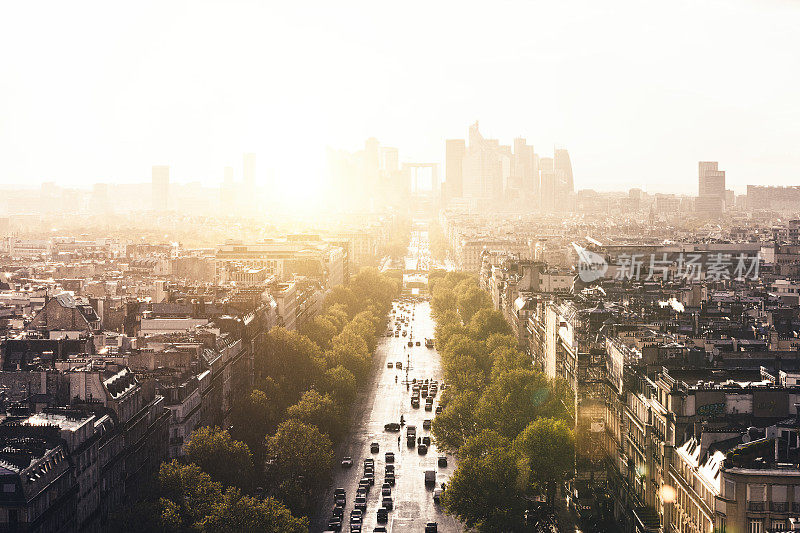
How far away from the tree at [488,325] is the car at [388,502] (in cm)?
4396

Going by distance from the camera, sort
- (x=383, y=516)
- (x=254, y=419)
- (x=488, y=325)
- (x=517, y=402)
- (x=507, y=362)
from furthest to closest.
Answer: (x=488, y=325)
(x=507, y=362)
(x=517, y=402)
(x=254, y=419)
(x=383, y=516)

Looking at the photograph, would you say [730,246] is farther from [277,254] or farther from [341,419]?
[341,419]

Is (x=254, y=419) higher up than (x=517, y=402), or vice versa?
(x=517, y=402)

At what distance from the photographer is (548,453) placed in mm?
57969

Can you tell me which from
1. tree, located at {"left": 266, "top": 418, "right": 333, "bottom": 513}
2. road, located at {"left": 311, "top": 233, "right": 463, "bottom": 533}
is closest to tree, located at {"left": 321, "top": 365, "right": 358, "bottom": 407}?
Answer: road, located at {"left": 311, "top": 233, "right": 463, "bottom": 533}

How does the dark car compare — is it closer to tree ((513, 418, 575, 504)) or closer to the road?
the road

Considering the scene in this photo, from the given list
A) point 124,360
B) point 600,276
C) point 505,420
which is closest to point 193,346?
point 124,360

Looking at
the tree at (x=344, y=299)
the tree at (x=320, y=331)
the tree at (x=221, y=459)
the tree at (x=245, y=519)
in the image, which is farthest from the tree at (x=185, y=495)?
the tree at (x=344, y=299)

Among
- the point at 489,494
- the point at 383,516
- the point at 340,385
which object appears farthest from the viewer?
the point at 340,385

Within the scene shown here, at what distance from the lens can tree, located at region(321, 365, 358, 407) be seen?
77.8 meters

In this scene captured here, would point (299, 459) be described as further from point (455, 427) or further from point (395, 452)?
point (395, 452)

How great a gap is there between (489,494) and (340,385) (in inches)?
1037

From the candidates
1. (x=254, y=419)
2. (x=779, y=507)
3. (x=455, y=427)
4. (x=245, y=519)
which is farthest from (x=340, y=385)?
(x=779, y=507)

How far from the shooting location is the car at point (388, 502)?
196 ft
